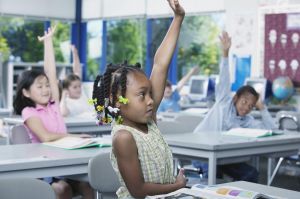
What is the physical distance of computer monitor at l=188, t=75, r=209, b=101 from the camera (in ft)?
27.7

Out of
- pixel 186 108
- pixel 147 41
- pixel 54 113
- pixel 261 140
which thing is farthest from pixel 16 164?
pixel 147 41

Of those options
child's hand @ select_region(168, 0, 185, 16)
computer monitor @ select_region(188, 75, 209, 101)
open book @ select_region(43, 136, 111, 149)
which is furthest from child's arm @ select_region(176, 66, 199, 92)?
child's hand @ select_region(168, 0, 185, 16)

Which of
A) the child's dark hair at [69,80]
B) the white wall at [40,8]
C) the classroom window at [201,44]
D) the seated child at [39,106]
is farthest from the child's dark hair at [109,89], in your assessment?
the white wall at [40,8]

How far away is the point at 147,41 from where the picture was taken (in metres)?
10.3

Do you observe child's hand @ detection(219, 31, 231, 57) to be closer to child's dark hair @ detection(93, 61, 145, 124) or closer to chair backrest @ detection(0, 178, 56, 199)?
child's dark hair @ detection(93, 61, 145, 124)

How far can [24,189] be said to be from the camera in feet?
6.43

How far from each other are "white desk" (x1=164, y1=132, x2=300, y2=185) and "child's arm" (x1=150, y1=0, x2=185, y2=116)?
1.45 metres

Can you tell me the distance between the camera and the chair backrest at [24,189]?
1938mm

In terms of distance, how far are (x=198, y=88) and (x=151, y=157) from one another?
6.68m

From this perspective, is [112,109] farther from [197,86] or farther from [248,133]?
[197,86]

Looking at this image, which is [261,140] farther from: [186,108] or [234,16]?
[234,16]

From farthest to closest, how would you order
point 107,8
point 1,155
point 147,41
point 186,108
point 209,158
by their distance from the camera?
point 107,8 < point 147,41 < point 186,108 < point 209,158 < point 1,155

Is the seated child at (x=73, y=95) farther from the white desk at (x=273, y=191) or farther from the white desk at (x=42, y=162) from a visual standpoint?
the white desk at (x=273, y=191)

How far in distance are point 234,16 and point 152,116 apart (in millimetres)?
6706
